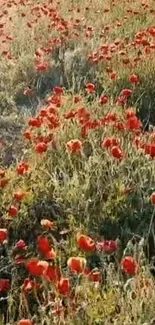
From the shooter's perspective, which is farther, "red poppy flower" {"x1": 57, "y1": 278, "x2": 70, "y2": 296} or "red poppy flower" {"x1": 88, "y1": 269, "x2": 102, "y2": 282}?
"red poppy flower" {"x1": 88, "y1": 269, "x2": 102, "y2": 282}

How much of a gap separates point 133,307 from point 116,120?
64.6 inches

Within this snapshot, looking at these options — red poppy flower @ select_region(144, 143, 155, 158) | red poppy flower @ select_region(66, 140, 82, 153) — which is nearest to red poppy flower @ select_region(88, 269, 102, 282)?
red poppy flower @ select_region(144, 143, 155, 158)

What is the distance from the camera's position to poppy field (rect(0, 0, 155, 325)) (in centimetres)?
218

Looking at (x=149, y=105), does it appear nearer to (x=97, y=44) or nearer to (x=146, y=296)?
(x=97, y=44)

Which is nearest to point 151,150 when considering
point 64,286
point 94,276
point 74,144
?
point 74,144

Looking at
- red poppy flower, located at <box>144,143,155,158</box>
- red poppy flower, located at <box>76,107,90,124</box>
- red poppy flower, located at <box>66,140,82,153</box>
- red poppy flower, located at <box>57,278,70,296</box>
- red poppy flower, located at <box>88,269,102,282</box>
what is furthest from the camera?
red poppy flower, located at <box>76,107,90,124</box>

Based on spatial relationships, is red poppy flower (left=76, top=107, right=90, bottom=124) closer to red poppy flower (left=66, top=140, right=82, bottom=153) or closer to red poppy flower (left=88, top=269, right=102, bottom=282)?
red poppy flower (left=66, top=140, right=82, bottom=153)

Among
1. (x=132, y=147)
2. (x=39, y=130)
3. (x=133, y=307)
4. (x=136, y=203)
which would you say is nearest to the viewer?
(x=133, y=307)

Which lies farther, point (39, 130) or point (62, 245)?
point (39, 130)

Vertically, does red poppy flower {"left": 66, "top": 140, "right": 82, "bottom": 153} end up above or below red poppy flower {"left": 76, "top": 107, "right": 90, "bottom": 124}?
below

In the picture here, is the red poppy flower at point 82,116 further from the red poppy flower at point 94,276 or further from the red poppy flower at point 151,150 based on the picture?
the red poppy flower at point 94,276

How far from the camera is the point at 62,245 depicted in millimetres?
2748

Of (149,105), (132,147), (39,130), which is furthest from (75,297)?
(149,105)

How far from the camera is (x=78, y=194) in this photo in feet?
10.1
